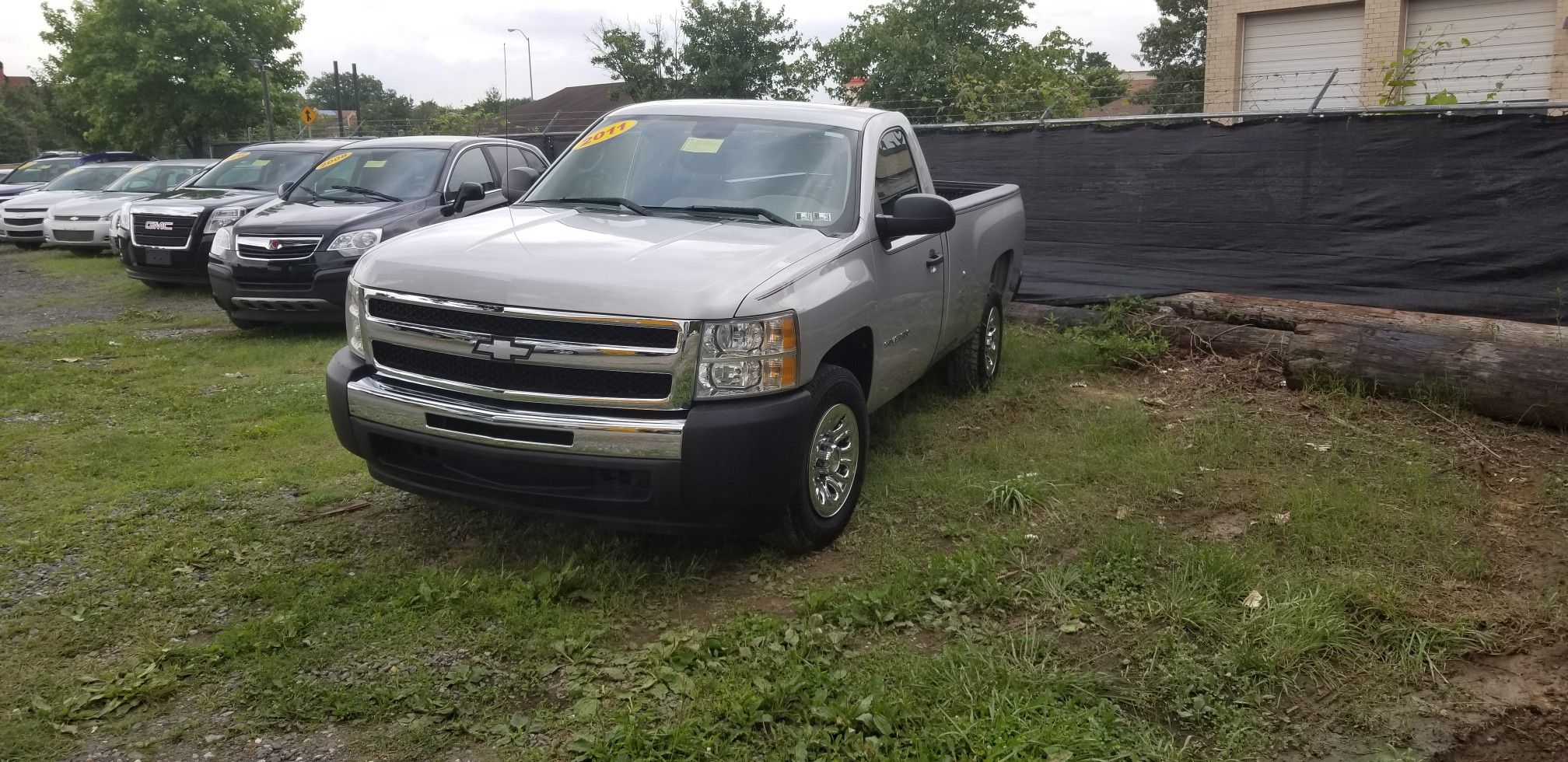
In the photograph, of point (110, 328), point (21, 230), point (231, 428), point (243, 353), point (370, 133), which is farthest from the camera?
point (370, 133)

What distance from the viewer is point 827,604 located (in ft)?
14.1

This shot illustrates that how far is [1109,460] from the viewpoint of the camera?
6070mm

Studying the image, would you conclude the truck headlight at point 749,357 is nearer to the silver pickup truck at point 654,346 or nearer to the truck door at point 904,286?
the silver pickup truck at point 654,346

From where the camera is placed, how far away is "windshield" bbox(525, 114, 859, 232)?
213 inches

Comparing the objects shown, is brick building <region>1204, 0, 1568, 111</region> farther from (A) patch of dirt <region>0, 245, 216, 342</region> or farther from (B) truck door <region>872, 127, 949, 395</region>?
(A) patch of dirt <region>0, 245, 216, 342</region>

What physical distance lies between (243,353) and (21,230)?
11763 millimetres

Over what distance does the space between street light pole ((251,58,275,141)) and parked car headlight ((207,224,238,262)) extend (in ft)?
76.0

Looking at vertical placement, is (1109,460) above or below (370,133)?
below

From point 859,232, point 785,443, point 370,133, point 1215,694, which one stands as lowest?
point 1215,694

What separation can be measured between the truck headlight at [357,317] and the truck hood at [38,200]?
1521cm

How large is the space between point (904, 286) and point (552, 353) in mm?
2057

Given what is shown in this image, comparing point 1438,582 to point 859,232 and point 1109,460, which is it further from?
point 859,232

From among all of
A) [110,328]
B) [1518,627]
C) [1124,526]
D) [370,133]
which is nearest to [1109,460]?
[1124,526]

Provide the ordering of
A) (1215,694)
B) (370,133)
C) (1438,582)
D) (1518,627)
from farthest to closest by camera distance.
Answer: (370,133), (1438,582), (1518,627), (1215,694)
